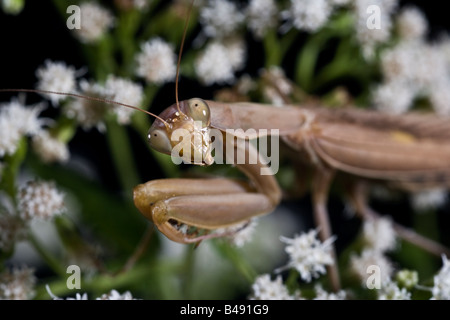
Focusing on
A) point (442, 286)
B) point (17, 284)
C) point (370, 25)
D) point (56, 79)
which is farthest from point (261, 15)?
point (17, 284)

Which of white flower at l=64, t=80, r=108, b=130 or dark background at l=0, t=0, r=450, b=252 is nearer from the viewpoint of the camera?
white flower at l=64, t=80, r=108, b=130

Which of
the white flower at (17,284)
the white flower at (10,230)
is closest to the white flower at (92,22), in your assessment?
the white flower at (10,230)

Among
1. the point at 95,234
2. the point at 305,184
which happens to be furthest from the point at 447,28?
the point at 95,234

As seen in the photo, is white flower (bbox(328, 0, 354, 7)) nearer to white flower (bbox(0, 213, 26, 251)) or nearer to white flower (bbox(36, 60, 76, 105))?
white flower (bbox(36, 60, 76, 105))

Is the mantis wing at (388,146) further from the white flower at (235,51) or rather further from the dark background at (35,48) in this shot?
the dark background at (35,48)

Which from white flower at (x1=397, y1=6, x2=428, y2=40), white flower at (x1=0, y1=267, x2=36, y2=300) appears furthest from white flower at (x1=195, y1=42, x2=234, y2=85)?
white flower at (x1=0, y1=267, x2=36, y2=300)
